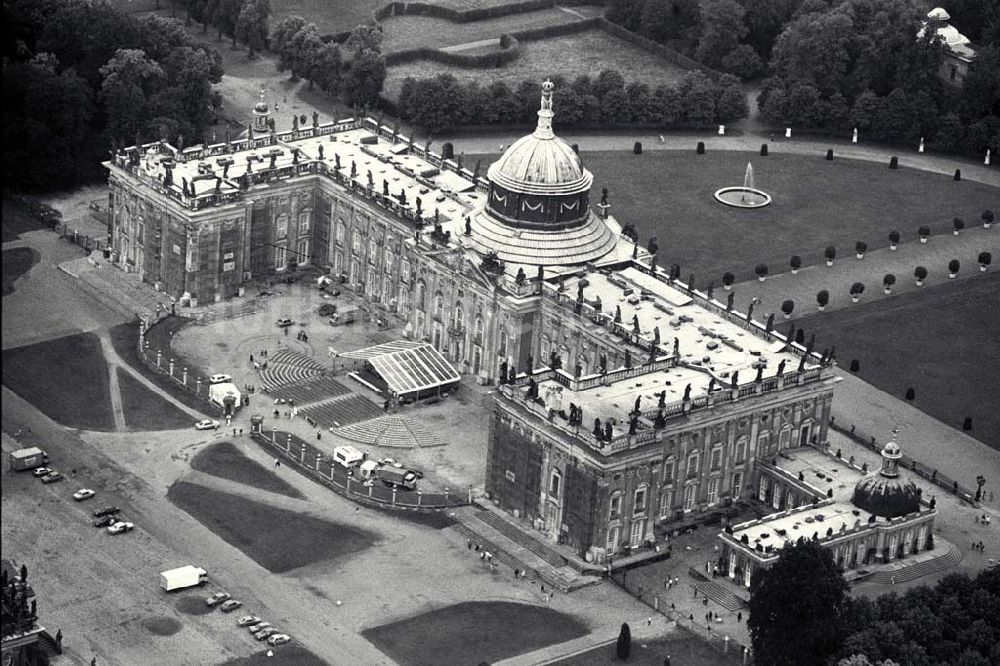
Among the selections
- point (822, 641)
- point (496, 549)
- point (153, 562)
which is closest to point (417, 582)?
point (496, 549)

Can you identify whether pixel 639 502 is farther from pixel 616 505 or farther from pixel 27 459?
pixel 27 459

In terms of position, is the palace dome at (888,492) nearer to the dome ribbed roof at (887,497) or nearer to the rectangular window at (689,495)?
the dome ribbed roof at (887,497)

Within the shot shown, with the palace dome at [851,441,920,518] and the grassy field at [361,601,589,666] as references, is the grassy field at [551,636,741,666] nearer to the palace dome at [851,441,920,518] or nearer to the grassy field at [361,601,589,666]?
the grassy field at [361,601,589,666]

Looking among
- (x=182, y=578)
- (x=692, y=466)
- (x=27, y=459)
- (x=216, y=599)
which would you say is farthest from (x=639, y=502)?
(x=27, y=459)

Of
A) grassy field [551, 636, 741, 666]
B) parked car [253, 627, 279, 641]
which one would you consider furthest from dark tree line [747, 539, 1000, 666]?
parked car [253, 627, 279, 641]

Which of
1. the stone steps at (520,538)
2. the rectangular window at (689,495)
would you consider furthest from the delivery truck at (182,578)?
the rectangular window at (689,495)

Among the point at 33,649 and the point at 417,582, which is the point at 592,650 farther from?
the point at 33,649
